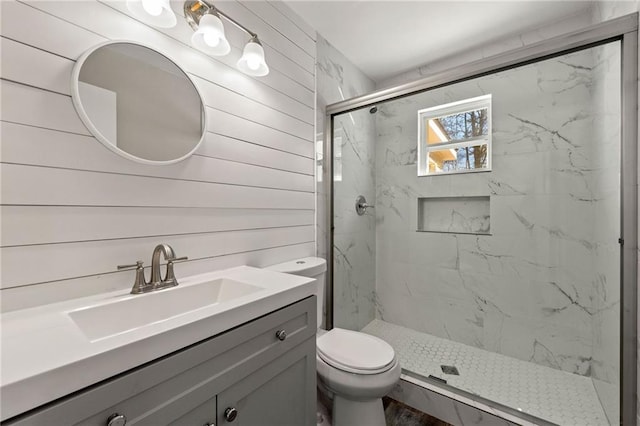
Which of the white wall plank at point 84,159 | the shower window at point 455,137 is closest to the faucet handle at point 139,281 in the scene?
the white wall plank at point 84,159

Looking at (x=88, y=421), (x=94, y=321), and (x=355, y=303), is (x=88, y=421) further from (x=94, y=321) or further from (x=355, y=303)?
(x=355, y=303)

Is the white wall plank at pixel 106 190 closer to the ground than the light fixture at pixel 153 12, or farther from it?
closer to the ground

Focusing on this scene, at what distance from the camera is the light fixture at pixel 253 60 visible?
1.29 meters

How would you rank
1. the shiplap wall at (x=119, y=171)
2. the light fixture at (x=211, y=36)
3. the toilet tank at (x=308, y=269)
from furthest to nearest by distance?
the toilet tank at (x=308, y=269) → the light fixture at (x=211, y=36) → the shiplap wall at (x=119, y=171)

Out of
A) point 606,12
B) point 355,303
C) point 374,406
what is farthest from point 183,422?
point 606,12

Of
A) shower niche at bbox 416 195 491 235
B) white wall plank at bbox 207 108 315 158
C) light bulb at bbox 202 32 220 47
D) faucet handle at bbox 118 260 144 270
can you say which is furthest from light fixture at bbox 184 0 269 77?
shower niche at bbox 416 195 491 235

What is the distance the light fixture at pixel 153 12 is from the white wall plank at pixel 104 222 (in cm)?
71

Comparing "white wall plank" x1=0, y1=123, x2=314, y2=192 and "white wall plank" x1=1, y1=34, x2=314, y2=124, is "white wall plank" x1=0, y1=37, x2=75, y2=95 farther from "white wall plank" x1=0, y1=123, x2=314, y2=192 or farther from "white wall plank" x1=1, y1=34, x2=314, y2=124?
"white wall plank" x1=0, y1=123, x2=314, y2=192

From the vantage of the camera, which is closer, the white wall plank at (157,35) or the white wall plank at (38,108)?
the white wall plank at (38,108)

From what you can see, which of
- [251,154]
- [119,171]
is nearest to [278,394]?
[119,171]

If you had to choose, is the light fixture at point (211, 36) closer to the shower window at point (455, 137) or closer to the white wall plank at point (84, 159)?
the white wall plank at point (84, 159)

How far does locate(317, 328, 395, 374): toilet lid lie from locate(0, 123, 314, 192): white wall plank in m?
0.99

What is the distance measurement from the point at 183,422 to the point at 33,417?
311 mm

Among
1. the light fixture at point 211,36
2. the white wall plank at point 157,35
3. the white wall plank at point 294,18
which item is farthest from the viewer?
the white wall plank at point 294,18
